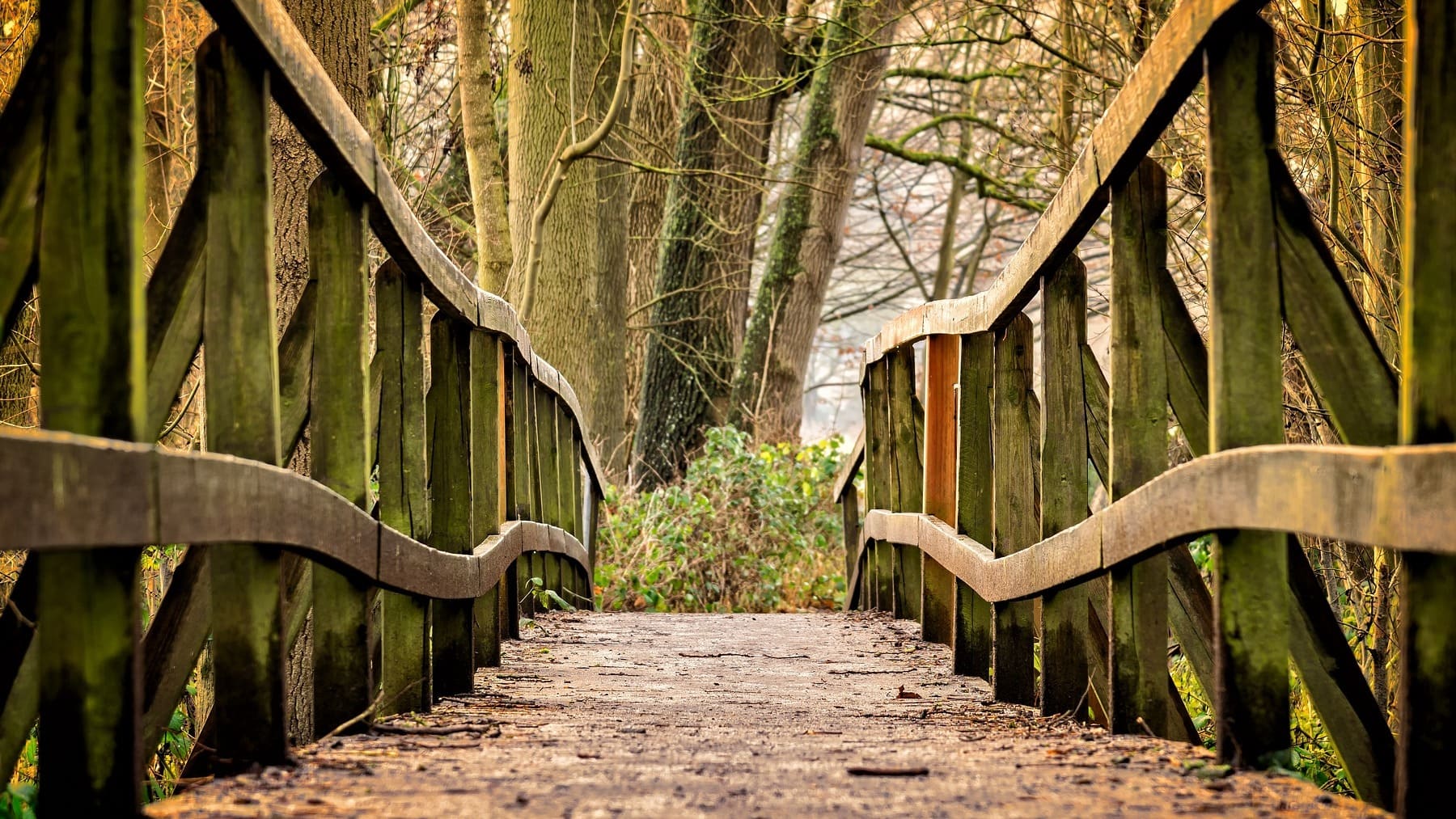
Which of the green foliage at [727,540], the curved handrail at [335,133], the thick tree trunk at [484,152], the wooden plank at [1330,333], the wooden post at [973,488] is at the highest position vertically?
the thick tree trunk at [484,152]

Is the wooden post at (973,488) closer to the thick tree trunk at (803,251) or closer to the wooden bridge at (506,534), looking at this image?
the wooden bridge at (506,534)

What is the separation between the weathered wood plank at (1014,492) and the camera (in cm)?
382

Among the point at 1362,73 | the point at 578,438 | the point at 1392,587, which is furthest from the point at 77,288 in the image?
the point at 578,438

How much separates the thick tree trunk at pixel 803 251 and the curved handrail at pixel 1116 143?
9.52 m

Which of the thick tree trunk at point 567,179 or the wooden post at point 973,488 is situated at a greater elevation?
the thick tree trunk at point 567,179

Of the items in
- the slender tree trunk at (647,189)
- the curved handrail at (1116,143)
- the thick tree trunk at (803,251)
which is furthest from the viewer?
the slender tree trunk at (647,189)

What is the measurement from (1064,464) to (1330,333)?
127cm

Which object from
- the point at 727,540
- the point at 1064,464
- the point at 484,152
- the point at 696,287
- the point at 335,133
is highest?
the point at 484,152

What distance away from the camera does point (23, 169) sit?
184 cm

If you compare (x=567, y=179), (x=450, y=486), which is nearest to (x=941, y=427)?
(x=450, y=486)

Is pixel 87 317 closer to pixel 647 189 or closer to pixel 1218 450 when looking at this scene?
pixel 1218 450

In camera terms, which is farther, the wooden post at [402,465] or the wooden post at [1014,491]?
the wooden post at [1014,491]

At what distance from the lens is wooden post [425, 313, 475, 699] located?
3832mm

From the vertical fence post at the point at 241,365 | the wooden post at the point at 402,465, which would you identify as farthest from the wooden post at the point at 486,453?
→ the vertical fence post at the point at 241,365
